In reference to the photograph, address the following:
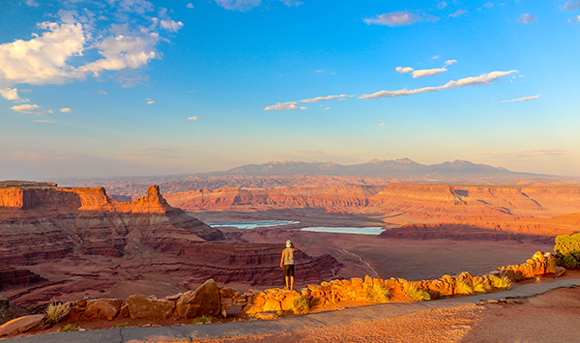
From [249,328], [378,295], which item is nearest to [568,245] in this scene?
[378,295]

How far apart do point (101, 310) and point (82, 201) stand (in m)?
77.6

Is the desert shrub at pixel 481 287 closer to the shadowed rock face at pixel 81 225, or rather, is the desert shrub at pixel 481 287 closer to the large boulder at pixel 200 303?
the large boulder at pixel 200 303

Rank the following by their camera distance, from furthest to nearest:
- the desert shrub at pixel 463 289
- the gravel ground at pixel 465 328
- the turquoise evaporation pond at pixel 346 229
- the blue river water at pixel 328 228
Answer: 1. the turquoise evaporation pond at pixel 346 229
2. the blue river water at pixel 328 228
3. the desert shrub at pixel 463 289
4. the gravel ground at pixel 465 328

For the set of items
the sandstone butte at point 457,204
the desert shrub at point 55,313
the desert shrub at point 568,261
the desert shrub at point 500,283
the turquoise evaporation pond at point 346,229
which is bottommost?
the turquoise evaporation pond at point 346,229

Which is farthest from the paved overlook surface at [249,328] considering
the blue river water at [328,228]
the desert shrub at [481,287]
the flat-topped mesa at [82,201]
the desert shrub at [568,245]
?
the blue river water at [328,228]

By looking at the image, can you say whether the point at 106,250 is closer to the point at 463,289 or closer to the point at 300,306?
the point at 300,306

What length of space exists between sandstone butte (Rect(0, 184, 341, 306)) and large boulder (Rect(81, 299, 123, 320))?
34.8 meters

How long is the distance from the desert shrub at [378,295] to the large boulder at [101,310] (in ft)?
27.8

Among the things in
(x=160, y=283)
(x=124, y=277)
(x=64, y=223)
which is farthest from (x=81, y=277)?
(x=64, y=223)

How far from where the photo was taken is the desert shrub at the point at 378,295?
11529mm

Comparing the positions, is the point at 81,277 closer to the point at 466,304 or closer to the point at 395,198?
the point at 466,304

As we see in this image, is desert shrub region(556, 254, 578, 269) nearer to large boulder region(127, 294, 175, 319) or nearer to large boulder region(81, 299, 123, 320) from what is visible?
large boulder region(127, 294, 175, 319)

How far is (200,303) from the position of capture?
A: 10.0 metres

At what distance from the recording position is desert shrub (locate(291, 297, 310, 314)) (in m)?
10.4
